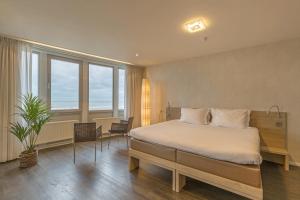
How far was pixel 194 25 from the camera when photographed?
2377 mm

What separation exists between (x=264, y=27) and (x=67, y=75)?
4.20 metres

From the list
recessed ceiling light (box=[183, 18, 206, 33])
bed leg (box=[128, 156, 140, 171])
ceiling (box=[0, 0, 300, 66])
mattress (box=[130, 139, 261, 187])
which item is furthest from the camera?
bed leg (box=[128, 156, 140, 171])

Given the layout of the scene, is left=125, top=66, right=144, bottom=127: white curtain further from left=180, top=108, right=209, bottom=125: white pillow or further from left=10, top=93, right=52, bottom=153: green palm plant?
left=10, top=93, right=52, bottom=153: green palm plant

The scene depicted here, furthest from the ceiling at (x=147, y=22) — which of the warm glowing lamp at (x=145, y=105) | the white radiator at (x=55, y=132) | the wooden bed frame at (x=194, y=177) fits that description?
the wooden bed frame at (x=194, y=177)

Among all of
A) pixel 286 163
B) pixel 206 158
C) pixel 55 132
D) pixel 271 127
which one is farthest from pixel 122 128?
pixel 286 163

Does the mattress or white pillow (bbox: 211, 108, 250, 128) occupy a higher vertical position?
white pillow (bbox: 211, 108, 250, 128)

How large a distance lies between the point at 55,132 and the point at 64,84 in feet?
3.87

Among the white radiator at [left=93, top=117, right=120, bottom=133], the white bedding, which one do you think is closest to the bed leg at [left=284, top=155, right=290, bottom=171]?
the white bedding

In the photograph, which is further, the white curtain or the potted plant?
the white curtain

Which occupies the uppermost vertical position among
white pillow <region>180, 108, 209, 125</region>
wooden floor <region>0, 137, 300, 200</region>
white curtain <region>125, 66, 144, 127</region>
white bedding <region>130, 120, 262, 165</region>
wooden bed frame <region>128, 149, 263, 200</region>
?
white curtain <region>125, 66, 144, 127</region>

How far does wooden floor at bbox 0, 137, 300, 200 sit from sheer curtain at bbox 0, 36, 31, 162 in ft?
1.03

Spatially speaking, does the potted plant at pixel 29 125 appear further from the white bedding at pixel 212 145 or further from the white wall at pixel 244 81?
the white wall at pixel 244 81

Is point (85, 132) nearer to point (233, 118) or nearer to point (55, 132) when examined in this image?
point (55, 132)

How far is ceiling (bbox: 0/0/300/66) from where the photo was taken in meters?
1.90
